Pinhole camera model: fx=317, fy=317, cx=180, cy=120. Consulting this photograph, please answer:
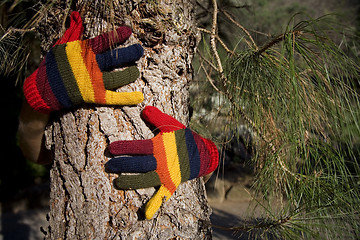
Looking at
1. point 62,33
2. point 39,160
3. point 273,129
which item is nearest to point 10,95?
point 39,160

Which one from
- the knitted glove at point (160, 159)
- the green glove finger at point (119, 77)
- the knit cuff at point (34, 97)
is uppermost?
the green glove finger at point (119, 77)

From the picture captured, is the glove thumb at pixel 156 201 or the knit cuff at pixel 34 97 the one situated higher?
the knit cuff at pixel 34 97

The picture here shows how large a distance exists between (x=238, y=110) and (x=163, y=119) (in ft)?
0.79

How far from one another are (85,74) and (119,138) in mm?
156

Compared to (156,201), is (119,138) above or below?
above

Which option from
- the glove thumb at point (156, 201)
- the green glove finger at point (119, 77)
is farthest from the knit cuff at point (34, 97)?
the glove thumb at point (156, 201)

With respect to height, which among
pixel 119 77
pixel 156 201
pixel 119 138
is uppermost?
pixel 119 77

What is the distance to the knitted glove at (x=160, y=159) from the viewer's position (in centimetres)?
67

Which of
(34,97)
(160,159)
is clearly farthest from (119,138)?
(34,97)

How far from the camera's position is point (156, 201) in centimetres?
67

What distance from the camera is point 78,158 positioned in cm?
71

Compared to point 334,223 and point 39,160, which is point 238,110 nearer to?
point 334,223

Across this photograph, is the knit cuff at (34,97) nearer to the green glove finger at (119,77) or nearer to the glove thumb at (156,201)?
the green glove finger at (119,77)

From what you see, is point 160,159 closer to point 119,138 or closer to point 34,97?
point 119,138
